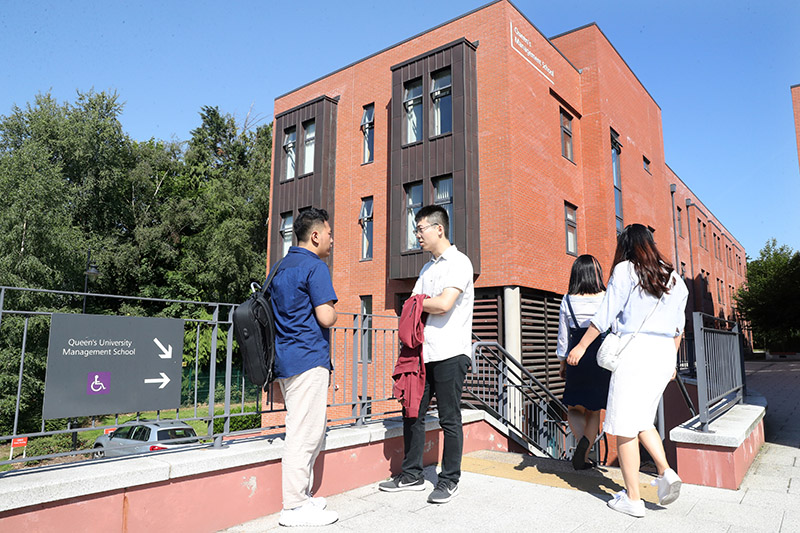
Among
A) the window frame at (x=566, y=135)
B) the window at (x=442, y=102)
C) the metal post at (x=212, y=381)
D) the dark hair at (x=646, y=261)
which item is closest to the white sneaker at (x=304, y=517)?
the metal post at (x=212, y=381)

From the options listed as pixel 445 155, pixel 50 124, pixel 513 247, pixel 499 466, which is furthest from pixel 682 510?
pixel 50 124

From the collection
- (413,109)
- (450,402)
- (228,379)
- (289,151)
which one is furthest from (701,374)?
(289,151)

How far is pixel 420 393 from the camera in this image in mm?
3809

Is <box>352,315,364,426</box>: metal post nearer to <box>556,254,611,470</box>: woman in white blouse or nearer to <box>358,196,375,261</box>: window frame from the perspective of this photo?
<box>556,254,611,470</box>: woman in white blouse

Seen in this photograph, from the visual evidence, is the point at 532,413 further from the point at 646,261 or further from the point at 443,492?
the point at 646,261

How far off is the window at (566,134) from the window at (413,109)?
475 centimetres

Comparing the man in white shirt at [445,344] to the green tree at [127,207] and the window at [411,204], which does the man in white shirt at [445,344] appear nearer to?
the window at [411,204]

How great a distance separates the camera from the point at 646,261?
362cm

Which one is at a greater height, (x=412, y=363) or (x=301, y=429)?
(x=412, y=363)

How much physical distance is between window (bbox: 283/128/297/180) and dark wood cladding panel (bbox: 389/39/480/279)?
17.4 feet

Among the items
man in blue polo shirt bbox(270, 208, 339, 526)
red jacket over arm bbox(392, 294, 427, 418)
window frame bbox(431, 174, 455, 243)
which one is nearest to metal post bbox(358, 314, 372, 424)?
red jacket over arm bbox(392, 294, 427, 418)

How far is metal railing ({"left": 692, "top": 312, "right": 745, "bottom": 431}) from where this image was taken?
4.47 metres

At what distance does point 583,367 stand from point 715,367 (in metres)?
1.88

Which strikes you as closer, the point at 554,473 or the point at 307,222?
the point at 307,222
